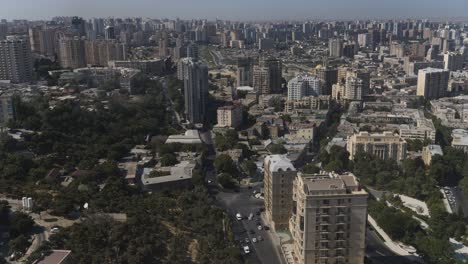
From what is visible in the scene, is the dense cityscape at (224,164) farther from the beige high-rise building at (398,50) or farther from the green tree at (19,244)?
the beige high-rise building at (398,50)

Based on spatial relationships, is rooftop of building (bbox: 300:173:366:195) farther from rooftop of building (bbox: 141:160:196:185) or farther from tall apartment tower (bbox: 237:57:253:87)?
tall apartment tower (bbox: 237:57:253:87)

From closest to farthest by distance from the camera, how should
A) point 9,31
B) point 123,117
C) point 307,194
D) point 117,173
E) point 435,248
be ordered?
point 307,194, point 435,248, point 117,173, point 123,117, point 9,31

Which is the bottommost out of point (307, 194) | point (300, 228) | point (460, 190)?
point (460, 190)

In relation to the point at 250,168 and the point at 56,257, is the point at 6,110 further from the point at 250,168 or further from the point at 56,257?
the point at 56,257

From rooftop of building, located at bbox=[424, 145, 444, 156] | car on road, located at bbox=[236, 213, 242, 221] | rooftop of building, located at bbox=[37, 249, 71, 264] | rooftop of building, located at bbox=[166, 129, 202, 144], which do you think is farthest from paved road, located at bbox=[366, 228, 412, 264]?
rooftop of building, located at bbox=[166, 129, 202, 144]

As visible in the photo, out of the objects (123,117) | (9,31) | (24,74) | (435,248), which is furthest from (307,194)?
(9,31)

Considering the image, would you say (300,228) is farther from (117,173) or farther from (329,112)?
(329,112)
